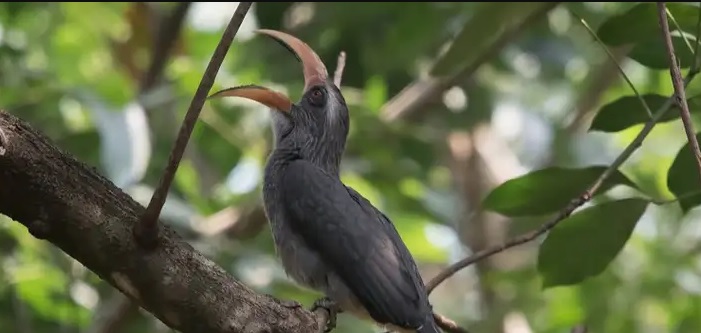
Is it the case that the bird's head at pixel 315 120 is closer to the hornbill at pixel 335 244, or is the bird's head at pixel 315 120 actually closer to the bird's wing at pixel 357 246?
the hornbill at pixel 335 244

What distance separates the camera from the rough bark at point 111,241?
131 cm

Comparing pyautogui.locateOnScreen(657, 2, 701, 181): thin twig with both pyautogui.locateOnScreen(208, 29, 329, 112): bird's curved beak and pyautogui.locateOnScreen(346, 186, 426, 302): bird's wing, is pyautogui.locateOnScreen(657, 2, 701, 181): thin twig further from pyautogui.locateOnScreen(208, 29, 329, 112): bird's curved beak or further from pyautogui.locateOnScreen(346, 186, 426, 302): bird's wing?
pyautogui.locateOnScreen(208, 29, 329, 112): bird's curved beak

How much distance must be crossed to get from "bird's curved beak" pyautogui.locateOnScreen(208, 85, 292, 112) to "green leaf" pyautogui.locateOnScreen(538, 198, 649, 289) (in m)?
0.68

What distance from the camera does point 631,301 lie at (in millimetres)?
3189

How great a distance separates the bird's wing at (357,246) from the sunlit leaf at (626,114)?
50cm

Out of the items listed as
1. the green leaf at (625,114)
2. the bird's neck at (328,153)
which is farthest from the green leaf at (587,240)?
the bird's neck at (328,153)

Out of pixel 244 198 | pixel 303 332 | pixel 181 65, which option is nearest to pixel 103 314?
pixel 244 198

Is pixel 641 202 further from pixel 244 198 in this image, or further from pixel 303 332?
pixel 244 198

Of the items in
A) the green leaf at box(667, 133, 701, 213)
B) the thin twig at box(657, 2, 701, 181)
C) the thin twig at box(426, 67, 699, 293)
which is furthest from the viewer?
the green leaf at box(667, 133, 701, 213)

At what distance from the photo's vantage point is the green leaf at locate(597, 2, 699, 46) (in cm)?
200

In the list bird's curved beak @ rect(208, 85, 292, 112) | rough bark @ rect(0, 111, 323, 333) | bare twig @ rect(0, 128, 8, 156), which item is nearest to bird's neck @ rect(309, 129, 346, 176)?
bird's curved beak @ rect(208, 85, 292, 112)

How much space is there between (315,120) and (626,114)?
79 cm

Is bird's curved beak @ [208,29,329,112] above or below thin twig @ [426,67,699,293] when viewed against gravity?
above

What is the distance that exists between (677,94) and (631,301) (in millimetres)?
1720
